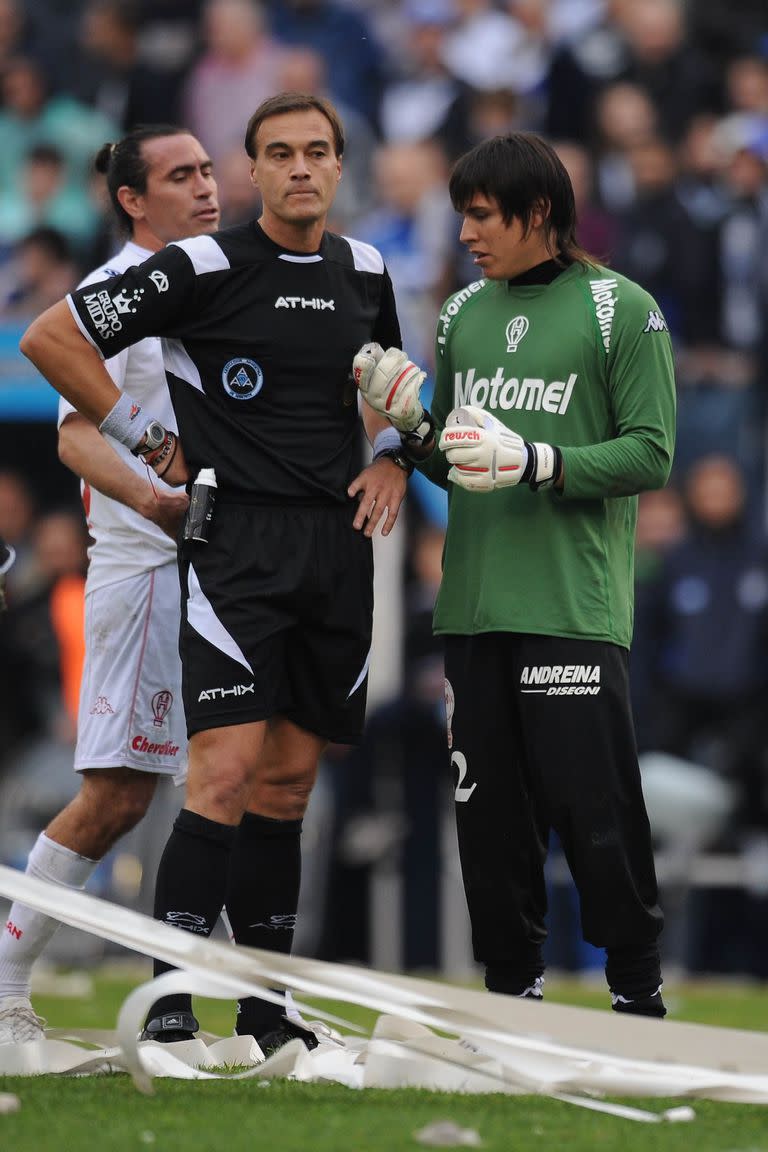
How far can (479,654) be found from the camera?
479 cm

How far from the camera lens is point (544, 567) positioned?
4.71 m

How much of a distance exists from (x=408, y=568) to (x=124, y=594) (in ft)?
15.9

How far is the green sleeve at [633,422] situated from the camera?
4570 mm

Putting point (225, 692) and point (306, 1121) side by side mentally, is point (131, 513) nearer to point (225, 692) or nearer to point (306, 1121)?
point (225, 692)

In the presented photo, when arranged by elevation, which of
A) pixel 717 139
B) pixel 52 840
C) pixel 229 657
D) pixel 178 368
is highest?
pixel 717 139

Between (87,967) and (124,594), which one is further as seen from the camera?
(87,967)

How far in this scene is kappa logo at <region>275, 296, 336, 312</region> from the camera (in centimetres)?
488

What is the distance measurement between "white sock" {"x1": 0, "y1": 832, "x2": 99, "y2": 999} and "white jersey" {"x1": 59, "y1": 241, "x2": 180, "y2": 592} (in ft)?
2.38

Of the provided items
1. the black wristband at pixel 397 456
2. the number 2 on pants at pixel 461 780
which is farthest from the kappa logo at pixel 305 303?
the number 2 on pants at pixel 461 780

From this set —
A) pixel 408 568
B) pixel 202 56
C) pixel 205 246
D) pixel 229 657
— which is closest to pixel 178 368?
pixel 205 246

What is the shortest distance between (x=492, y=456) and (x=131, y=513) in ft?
4.39

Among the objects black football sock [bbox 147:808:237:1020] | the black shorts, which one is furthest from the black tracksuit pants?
black football sock [bbox 147:808:237:1020]

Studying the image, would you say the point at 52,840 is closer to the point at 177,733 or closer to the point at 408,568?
the point at 177,733

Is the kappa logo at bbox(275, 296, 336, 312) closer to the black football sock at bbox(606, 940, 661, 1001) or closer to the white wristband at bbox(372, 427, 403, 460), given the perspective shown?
the white wristband at bbox(372, 427, 403, 460)
